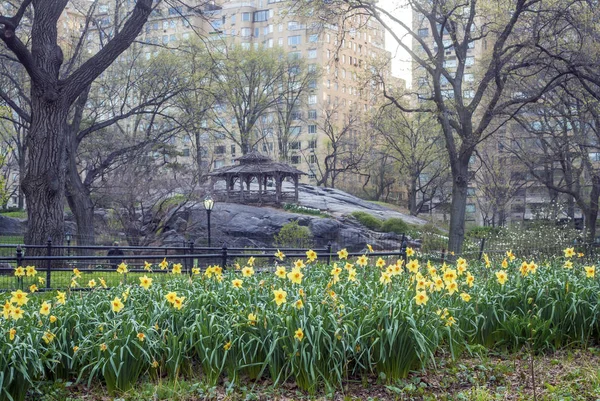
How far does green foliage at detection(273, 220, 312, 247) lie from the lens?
29500 mm

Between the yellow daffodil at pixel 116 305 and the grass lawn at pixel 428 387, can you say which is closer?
the grass lawn at pixel 428 387

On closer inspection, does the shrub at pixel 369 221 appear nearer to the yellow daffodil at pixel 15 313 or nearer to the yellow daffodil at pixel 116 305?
the yellow daffodil at pixel 116 305

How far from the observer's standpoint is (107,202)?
30312 mm

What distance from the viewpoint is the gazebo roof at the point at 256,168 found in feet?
126

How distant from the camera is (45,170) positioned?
595 inches

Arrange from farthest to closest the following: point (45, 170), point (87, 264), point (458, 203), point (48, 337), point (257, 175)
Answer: point (257, 175), point (458, 203), point (45, 170), point (87, 264), point (48, 337)

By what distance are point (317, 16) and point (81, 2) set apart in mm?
9123

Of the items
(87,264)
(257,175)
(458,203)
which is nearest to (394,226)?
(257,175)

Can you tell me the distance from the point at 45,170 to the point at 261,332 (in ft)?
36.7

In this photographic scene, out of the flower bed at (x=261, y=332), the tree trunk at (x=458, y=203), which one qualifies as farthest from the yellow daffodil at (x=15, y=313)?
the tree trunk at (x=458, y=203)

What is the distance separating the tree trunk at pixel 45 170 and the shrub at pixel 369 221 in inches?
888

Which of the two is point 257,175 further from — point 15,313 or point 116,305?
point 15,313

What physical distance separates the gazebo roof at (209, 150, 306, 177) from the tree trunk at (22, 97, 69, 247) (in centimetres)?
2316

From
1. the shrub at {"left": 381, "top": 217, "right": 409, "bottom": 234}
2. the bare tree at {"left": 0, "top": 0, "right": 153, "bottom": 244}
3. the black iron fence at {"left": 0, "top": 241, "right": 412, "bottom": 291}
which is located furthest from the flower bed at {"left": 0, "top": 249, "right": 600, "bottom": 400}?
the shrub at {"left": 381, "top": 217, "right": 409, "bottom": 234}
